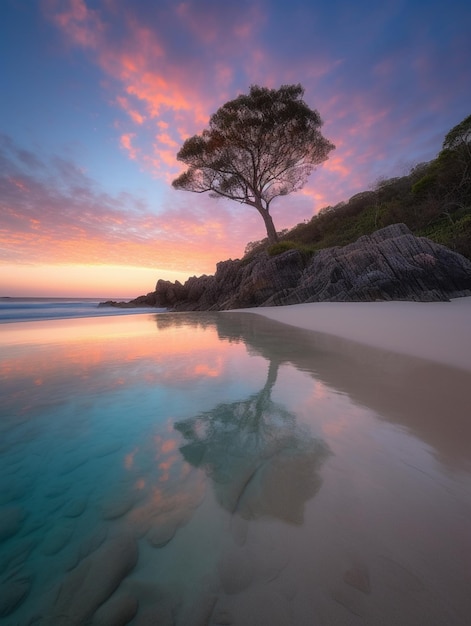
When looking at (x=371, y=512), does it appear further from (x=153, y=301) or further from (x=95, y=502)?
(x=153, y=301)

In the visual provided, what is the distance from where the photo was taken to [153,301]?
26.4 m

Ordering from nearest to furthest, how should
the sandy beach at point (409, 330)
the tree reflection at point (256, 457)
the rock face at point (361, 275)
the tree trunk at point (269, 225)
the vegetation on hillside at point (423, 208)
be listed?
the tree reflection at point (256, 457) < the sandy beach at point (409, 330) < the rock face at point (361, 275) < the vegetation on hillside at point (423, 208) < the tree trunk at point (269, 225)

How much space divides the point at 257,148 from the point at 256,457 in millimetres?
21385

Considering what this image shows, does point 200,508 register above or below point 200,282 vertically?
below

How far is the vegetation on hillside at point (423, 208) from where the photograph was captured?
16.5m

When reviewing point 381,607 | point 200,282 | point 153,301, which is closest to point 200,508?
point 381,607

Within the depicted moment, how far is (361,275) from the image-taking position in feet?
35.0

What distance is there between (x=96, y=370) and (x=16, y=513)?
2401 millimetres

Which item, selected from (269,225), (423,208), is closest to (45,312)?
(269,225)

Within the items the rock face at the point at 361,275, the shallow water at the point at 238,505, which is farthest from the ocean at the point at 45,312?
the shallow water at the point at 238,505

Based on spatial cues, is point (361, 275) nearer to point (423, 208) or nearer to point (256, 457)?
point (256, 457)

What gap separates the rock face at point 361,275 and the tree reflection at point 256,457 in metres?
9.12

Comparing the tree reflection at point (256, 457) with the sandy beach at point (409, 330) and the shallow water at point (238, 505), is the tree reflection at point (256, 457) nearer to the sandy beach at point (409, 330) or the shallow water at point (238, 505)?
the shallow water at point (238, 505)

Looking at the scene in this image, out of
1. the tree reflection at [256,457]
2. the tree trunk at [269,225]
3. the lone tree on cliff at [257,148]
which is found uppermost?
the lone tree on cliff at [257,148]
